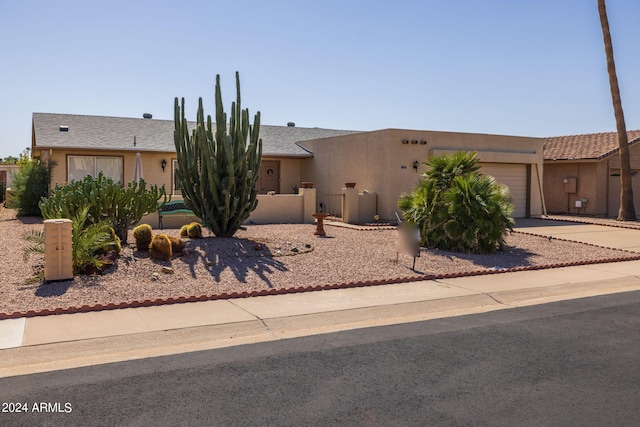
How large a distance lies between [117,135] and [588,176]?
2096cm

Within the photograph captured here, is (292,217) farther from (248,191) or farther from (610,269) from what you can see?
(610,269)

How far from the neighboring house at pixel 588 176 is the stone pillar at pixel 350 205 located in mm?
12451

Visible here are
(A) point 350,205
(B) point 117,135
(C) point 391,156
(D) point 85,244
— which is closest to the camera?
(D) point 85,244

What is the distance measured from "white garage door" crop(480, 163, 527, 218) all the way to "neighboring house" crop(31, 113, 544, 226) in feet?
0.13

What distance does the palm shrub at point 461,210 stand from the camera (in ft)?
46.0

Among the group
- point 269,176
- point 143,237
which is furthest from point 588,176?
point 143,237

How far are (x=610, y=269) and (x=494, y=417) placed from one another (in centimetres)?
932

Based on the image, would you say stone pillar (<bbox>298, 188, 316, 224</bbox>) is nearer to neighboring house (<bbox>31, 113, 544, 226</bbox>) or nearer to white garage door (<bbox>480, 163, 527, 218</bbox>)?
neighboring house (<bbox>31, 113, 544, 226</bbox>)

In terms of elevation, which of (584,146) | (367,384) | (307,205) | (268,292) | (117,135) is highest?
(584,146)

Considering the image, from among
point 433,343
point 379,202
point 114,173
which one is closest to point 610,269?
point 433,343

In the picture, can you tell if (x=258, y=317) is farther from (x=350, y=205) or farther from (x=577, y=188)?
(x=577, y=188)

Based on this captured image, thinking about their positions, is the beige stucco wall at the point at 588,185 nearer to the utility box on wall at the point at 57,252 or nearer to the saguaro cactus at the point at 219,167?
the saguaro cactus at the point at 219,167

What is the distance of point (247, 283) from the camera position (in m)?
10.2

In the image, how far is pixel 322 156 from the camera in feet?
83.8
